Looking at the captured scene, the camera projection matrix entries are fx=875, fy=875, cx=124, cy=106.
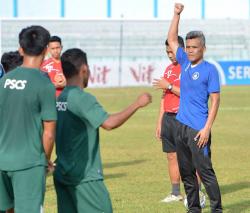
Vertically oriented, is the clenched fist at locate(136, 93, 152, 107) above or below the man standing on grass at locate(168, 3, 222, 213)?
above

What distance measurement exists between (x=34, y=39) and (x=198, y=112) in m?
3.18

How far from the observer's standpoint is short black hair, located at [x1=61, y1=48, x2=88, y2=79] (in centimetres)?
697

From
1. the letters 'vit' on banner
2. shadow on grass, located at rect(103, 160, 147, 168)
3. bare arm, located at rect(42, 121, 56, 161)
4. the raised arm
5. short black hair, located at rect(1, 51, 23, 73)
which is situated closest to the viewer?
bare arm, located at rect(42, 121, 56, 161)

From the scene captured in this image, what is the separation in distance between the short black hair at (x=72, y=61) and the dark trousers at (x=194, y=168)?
286 centimetres

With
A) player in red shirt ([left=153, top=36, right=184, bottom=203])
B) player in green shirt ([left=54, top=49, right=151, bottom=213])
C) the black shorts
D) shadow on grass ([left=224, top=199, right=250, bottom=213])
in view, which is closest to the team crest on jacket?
player in red shirt ([left=153, top=36, right=184, bottom=203])

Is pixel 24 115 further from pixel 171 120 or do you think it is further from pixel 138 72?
pixel 138 72

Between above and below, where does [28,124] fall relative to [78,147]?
above

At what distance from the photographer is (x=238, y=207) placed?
11.0 meters

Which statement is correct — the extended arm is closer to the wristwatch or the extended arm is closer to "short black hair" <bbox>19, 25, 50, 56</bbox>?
the wristwatch

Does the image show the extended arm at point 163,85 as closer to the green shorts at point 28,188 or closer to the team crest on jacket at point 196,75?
the team crest on jacket at point 196,75

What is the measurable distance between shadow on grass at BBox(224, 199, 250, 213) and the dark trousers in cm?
95

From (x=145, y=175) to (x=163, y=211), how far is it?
329 centimetres

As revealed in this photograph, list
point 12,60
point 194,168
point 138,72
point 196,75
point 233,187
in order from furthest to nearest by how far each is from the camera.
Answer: point 138,72 < point 233,187 < point 194,168 < point 196,75 < point 12,60

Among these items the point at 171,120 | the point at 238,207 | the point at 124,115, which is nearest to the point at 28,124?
the point at 124,115
